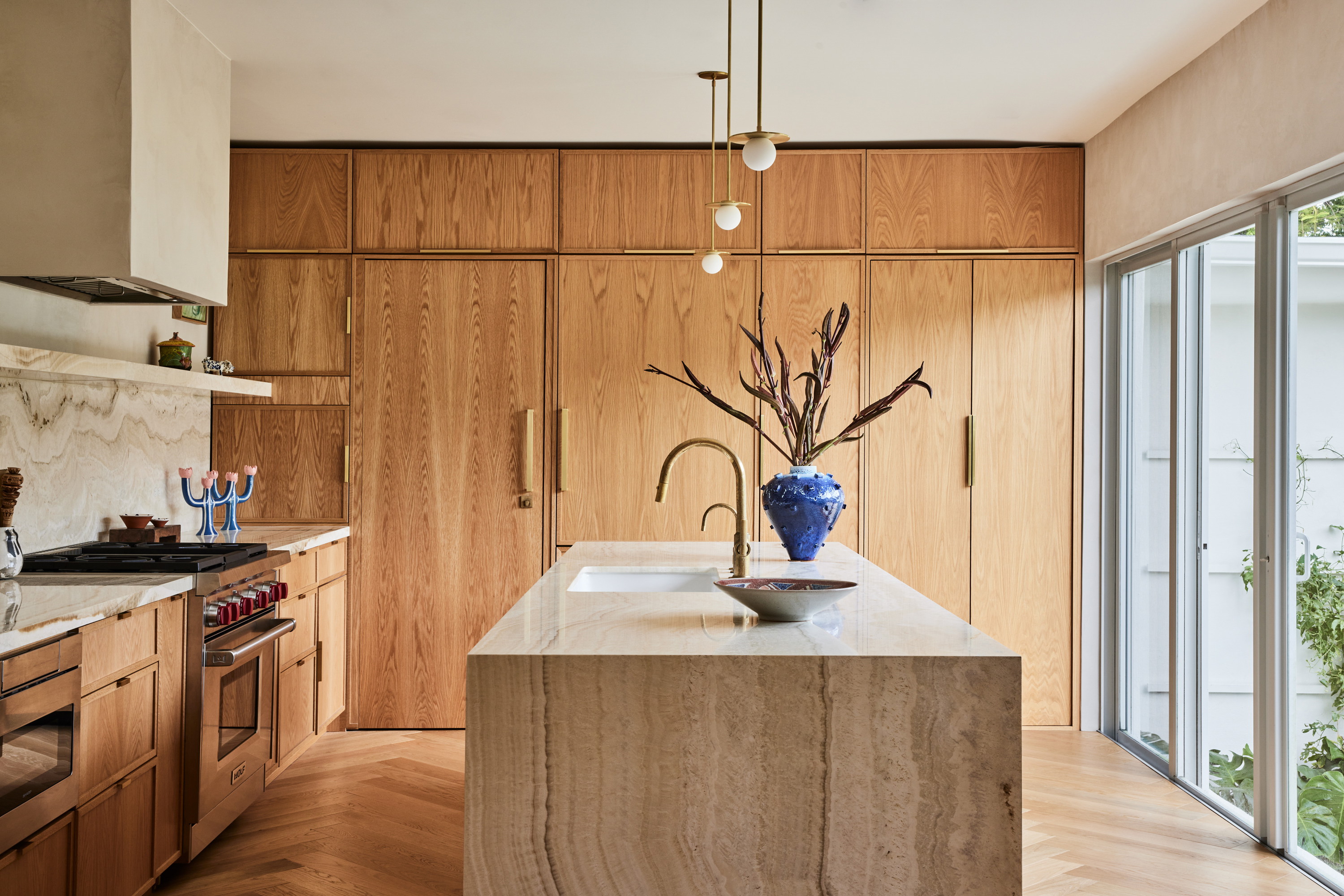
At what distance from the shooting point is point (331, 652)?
391 cm

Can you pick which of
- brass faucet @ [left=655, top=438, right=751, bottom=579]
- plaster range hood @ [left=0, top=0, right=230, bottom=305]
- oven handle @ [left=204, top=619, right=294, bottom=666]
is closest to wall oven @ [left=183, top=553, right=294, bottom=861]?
oven handle @ [left=204, top=619, right=294, bottom=666]

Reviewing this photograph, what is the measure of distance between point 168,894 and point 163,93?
2199 millimetres

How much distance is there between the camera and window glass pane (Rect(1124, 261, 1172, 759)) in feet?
11.8

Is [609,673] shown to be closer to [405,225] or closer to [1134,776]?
[1134,776]

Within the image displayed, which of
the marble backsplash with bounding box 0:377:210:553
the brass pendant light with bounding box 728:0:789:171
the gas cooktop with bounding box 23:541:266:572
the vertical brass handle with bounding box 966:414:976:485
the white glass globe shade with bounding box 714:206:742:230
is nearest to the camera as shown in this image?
the brass pendant light with bounding box 728:0:789:171

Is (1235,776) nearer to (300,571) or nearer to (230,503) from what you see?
(300,571)

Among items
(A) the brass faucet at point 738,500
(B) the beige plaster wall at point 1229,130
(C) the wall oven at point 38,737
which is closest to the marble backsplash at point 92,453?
(C) the wall oven at point 38,737

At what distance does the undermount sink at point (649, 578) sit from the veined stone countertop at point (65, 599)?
1065mm

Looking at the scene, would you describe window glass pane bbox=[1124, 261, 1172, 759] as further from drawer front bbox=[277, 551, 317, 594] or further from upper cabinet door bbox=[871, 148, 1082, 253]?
drawer front bbox=[277, 551, 317, 594]

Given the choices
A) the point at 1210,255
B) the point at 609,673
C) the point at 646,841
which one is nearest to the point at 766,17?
the point at 1210,255

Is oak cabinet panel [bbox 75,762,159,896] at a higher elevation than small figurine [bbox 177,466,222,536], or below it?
below

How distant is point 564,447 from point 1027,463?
1.98 m

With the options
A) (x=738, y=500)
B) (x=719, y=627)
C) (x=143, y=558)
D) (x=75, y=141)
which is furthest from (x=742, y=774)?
(x=75, y=141)

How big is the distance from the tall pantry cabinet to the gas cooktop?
110 cm
